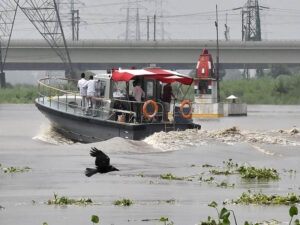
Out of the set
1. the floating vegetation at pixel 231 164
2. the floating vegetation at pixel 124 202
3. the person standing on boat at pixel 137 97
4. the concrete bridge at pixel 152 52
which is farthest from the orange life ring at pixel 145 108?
the concrete bridge at pixel 152 52

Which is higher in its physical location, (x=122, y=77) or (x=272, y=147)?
(x=122, y=77)

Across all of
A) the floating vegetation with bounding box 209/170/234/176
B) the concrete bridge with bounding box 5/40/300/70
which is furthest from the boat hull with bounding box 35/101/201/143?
the concrete bridge with bounding box 5/40/300/70

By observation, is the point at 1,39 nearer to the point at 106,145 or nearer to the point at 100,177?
the point at 106,145

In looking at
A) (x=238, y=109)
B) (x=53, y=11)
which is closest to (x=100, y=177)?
(x=238, y=109)

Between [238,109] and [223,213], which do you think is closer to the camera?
[223,213]

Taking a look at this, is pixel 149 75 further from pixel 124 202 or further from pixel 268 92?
pixel 268 92

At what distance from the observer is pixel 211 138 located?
108 ft

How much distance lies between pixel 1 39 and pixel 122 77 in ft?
286

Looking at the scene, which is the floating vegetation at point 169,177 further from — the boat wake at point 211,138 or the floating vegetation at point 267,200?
the boat wake at point 211,138

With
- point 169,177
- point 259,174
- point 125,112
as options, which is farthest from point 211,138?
point 169,177

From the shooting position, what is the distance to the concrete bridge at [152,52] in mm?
117500

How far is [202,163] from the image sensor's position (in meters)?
26.0

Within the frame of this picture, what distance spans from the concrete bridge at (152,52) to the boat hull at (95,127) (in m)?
81.6

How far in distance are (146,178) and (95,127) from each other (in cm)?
1173
